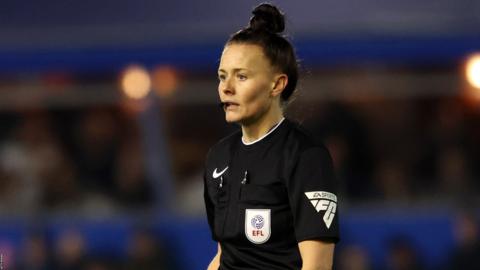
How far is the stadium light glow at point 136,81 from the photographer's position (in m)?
11.2

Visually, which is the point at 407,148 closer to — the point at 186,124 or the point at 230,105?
the point at 186,124

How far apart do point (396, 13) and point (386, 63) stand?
1.70 feet

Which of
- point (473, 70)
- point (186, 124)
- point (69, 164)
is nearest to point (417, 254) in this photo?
point (473, 70)

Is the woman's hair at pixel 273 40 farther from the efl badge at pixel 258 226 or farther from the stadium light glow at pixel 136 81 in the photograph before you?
the stadium light glow at pixel 136 81

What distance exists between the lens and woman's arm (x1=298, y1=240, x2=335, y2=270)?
3838 mm

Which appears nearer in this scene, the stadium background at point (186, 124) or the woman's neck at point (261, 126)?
the woman's neck at point (261, 126)

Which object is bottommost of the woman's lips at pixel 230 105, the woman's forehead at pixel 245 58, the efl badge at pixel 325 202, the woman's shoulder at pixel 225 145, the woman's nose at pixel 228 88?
the efl badge at pixel 325 202

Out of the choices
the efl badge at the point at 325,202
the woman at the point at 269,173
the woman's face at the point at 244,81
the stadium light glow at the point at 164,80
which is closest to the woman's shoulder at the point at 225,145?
the woman at the point at 269,173

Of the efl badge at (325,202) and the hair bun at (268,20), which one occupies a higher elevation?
the hair bun at (268,20)

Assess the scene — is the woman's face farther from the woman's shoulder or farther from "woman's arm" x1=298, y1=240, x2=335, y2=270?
"woman's arm" x1=298, y1=240, x2=335, y2=270

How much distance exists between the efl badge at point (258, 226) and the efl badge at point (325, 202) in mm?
162

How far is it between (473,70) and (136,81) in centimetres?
309

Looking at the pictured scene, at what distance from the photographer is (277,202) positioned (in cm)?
393

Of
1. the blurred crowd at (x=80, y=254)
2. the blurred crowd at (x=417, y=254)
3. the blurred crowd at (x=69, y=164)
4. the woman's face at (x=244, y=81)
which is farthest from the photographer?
the blurred crowd at (x=69, y=164)
